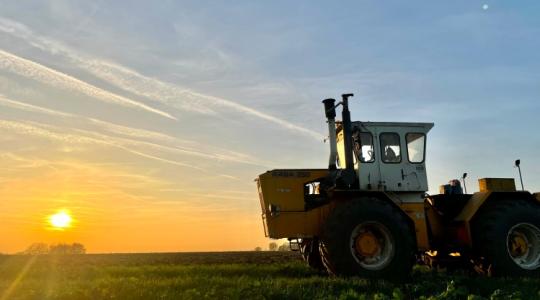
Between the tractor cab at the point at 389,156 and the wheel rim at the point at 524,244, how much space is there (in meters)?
2.77

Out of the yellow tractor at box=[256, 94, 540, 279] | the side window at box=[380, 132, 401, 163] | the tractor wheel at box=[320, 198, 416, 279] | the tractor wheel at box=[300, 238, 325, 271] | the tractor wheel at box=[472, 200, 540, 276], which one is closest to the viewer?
the tractor wheel at box=[320, 198, 416, 279]

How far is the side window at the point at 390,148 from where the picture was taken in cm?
1320

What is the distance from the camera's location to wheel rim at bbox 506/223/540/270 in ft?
43.6

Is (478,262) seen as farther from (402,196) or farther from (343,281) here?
(343,281)

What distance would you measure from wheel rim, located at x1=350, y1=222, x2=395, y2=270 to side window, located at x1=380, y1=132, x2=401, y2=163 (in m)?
2.03

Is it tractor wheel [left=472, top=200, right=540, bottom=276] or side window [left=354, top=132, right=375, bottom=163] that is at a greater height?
side window [left=354, top=132, right=375, bottom=163]

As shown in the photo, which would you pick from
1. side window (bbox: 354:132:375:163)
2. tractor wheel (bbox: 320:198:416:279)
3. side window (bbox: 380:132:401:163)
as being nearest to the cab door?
side window (bbox: 380:132:401:163)

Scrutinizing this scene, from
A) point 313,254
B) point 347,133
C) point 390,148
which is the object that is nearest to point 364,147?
point 347,133

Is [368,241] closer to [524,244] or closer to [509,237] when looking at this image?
[509,237]

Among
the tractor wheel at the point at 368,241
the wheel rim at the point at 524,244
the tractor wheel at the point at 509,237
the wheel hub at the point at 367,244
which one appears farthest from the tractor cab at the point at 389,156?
the wheel rim at the point at 524,244

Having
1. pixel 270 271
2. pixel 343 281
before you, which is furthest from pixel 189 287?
pixel 270 271

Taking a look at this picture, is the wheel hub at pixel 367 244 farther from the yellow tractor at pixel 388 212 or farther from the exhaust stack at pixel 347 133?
the exhaust stack at pixel 347 133

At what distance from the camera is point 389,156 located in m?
13.2

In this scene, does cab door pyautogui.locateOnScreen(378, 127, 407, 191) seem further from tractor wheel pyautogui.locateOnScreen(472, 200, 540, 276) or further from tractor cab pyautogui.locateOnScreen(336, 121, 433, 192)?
tractor wheel pyautogui.locateOnScreen(472, 200, 540, 276)
